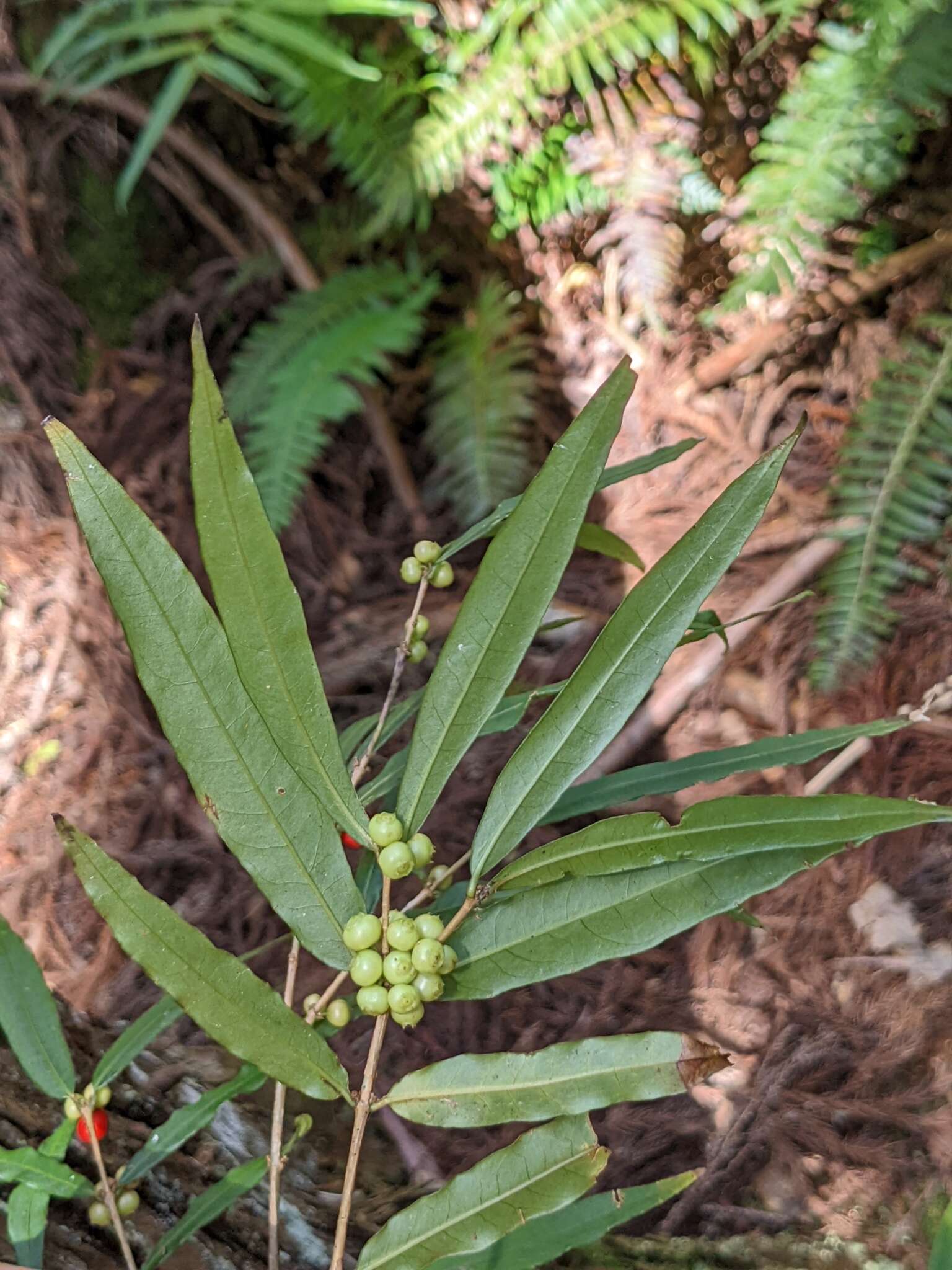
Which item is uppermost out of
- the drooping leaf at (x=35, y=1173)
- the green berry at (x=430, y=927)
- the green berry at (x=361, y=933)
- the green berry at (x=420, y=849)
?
the green berry at (x=420, y=849)

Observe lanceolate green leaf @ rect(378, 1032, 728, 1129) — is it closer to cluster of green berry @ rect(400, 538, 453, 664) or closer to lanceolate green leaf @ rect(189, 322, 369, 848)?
lanceolate green leaf @ rect(189, 322, 369, 848)

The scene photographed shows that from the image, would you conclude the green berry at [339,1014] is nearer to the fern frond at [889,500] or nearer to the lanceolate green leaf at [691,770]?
the lanceolate green leaf at [691,770]

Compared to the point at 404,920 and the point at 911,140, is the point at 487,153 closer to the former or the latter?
the point at 911,140

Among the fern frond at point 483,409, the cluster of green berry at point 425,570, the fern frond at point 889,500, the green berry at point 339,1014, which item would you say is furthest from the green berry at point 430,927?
the fern frond at point 483,409

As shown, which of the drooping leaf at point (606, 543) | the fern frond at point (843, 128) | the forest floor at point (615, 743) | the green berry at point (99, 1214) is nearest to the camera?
the green berry at point (99, 1214)

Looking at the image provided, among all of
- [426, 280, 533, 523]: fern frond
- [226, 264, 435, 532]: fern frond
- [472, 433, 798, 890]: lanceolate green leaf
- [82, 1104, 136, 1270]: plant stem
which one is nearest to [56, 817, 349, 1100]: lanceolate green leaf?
[472, 433, 798, 890]: lanceolate green leaf
